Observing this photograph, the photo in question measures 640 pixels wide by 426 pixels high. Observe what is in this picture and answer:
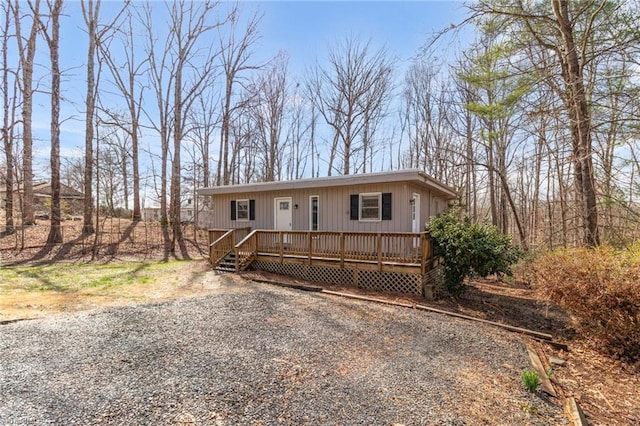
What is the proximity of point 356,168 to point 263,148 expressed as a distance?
287 inches

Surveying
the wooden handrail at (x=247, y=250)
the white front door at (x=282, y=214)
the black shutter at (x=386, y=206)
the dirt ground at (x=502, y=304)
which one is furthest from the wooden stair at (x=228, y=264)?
the black shutter at (x=386, y=206)

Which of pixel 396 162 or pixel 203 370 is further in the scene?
pixel 396 162

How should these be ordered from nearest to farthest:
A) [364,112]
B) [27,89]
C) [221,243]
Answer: [221,243]
[27,89]
[364,112]

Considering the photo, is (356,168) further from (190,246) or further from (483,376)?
(483,376)

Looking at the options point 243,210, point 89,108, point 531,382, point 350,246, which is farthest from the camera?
point 89,108

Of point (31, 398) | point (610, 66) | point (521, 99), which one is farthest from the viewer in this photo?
point (521, 99)

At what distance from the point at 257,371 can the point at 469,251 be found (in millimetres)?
5736

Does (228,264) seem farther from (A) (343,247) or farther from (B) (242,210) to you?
(A) (343,247)

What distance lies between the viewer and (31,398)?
2.78 metres

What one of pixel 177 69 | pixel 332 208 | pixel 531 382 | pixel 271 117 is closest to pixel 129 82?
pixel 177 69

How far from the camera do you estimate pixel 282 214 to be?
10.4 m

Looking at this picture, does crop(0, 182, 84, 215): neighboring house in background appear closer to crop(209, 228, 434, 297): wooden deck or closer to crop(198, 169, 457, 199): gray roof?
crop(198, 169, 457, 199): gray roof

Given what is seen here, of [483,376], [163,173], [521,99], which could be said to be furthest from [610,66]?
[163,173]

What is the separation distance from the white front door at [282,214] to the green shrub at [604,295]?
712 cm
